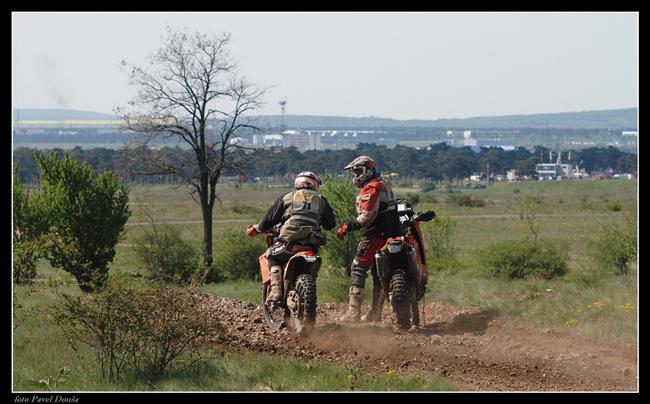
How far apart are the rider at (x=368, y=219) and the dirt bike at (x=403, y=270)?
14 cm

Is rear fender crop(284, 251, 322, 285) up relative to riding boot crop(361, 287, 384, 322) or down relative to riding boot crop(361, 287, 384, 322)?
up

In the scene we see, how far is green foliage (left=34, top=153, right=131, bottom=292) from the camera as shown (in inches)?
810

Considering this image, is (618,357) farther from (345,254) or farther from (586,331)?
(345,254)

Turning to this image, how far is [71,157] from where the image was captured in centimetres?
2097

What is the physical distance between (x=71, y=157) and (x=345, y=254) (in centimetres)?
579

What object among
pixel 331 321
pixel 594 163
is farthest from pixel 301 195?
pixel 594 163

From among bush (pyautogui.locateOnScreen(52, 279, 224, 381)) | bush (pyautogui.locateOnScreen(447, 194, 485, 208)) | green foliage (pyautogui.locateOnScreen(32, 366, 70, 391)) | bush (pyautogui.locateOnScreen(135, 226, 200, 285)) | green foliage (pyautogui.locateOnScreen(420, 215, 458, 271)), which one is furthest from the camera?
bush (pyautogui.locateOnScreen(447, 194, 485, 208))

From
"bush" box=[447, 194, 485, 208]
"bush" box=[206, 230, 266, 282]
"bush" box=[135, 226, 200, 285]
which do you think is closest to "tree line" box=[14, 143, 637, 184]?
"bush" box=[447, 194, 485, 208]

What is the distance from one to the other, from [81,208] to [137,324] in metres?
9.87

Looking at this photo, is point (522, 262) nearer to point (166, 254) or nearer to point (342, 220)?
point (342, 220)

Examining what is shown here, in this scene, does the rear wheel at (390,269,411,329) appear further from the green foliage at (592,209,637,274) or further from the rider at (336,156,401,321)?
the green foliage at (592,209,637,274)

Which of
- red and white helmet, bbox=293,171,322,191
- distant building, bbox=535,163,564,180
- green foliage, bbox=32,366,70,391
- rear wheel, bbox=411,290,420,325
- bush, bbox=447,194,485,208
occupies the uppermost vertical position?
distant building, bbox=535,163,564,180

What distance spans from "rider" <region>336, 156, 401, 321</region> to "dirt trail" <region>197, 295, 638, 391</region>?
66cm
